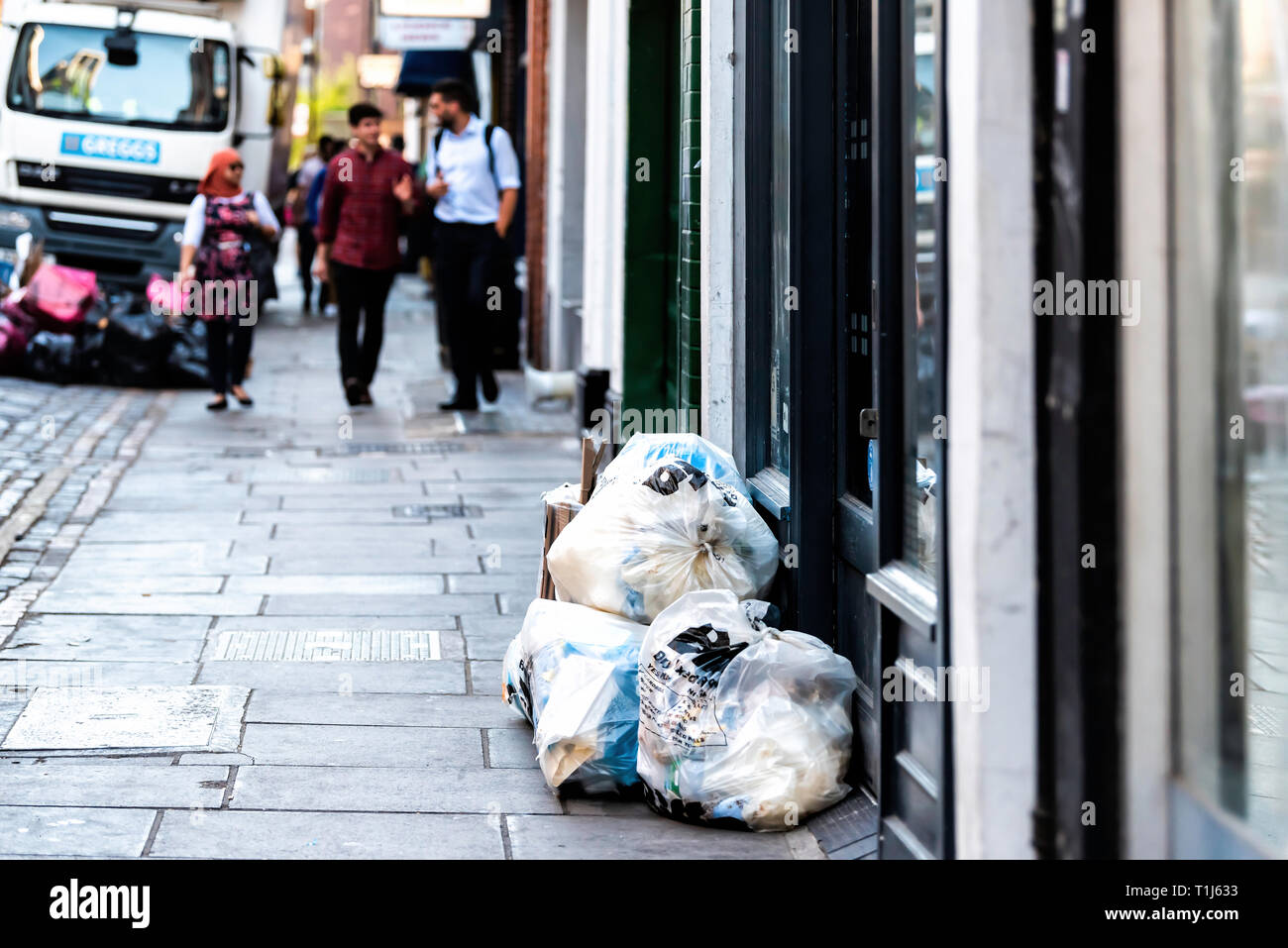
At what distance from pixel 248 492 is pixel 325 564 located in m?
1.92

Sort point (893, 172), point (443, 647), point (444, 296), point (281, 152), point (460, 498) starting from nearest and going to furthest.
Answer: point (893, 172)
point (443, 647)
point (460, 498)
point (444, 296)
point (281, 152)

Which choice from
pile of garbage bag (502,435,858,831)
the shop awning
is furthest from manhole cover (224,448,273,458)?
the shop awning

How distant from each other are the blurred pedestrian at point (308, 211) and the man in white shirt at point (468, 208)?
30.6 ft

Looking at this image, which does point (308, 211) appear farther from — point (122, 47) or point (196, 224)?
point (196, 224)

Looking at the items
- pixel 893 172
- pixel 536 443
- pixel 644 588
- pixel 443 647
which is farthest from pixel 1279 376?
pixel 536 443

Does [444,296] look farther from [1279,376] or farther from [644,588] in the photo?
[1279,376]

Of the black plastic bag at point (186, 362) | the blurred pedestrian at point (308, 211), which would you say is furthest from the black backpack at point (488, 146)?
the blurred pedestrian at point (308, 211)

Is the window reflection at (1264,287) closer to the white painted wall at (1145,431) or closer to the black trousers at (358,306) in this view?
the white painted wall at (1145,431)

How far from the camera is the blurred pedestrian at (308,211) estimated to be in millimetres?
20906

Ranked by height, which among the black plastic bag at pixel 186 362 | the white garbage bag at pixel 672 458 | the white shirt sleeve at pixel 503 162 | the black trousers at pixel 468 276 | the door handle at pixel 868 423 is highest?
the white shirt sleeve at pixel 503 162

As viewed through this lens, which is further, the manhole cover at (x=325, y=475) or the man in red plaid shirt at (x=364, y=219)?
the man in red plaid shirt at (x=364, y=219)

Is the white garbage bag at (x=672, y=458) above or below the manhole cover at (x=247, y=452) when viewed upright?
above

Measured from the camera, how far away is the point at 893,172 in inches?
165

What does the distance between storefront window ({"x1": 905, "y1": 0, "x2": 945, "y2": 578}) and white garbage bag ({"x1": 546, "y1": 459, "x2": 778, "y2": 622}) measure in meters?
0.78
